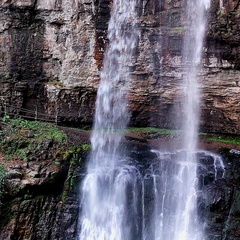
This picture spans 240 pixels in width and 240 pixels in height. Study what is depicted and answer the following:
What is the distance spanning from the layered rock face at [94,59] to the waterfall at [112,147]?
357 millimetres

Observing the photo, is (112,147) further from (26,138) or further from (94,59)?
(94,59)

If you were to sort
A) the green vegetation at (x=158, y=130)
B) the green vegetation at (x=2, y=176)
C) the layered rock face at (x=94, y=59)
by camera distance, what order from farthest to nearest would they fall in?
the green vegetation at (x=158, y=130)
the layered rock face at (x=94, y=59)
the green vegetation at (x=2, y=176)

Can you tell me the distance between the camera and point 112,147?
41.2ft

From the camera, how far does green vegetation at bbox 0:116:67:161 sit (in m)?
11.0

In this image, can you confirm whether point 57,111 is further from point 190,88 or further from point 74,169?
point 190,88

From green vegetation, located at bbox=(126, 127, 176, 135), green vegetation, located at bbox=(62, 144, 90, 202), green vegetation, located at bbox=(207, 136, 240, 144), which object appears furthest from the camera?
green vegetation, located at bbox=(126, 127, 176, 135)

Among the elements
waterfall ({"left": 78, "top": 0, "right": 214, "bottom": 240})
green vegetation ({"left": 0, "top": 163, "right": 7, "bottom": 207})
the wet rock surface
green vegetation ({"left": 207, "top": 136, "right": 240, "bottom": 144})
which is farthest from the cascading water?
green vegetation ({"left": 0, "top": 163, "right": 7, "bottom": 207})

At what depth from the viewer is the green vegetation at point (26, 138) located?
1102 cm

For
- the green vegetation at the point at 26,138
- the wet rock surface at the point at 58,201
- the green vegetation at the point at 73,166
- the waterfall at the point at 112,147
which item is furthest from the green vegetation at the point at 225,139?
the green vegetation at the point at 26,138

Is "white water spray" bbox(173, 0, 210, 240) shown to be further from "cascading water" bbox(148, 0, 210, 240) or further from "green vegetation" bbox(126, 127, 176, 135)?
"green vegetation" bbox(126, 127, 176, 135)

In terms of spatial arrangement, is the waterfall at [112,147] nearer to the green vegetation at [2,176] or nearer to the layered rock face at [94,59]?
the layered rock face at [94,59]

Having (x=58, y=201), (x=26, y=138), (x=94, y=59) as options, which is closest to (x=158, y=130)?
(x=94, y=59)

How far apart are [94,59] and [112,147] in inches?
137

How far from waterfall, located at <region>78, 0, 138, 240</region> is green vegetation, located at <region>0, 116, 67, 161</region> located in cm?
143
